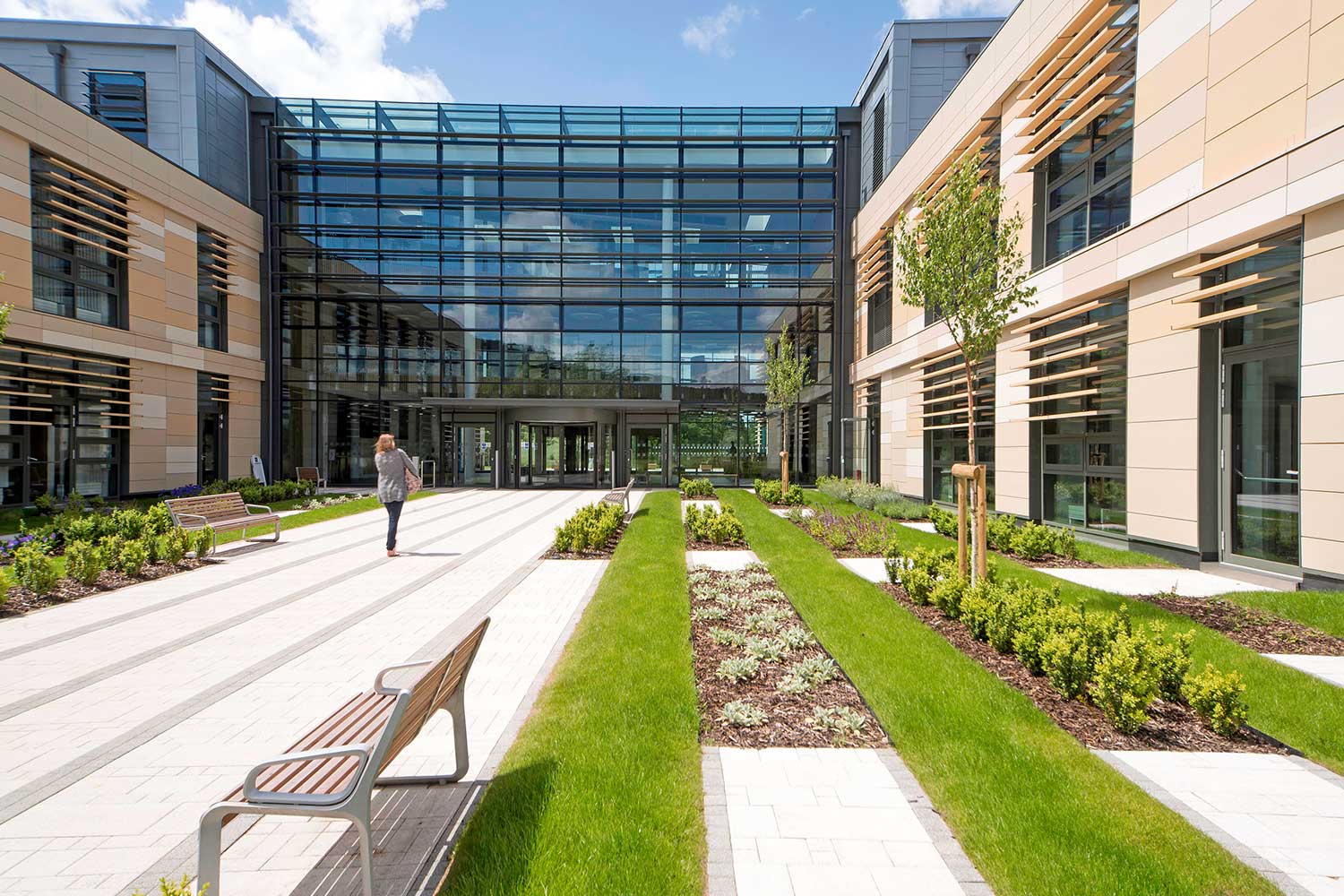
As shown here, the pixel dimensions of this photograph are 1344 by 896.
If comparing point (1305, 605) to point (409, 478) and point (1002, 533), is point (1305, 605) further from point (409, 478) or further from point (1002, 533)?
point (409, 478)

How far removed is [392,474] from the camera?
10.4 metres

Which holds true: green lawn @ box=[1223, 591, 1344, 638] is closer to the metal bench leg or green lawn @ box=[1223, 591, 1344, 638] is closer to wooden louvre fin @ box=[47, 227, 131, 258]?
the metal bench leg

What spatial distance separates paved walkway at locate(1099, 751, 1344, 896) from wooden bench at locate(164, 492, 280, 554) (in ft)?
41.9

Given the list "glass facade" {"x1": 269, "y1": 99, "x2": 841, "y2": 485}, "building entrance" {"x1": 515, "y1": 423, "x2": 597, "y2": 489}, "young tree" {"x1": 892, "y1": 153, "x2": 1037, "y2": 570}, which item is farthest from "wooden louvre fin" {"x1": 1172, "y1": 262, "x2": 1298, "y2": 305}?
"building entrance" {"x1": 515, "y1": 423, "x2": 597, "y2": 489}

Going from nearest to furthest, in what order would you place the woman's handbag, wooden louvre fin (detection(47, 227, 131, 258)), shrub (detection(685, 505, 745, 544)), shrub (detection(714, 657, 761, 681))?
shrub (detection(714, 657, 761, 681)) < the woman's handbag < shrub (detection(685, 505, 745, 544)) < wooden louvre fin (detection(47, 227, 131, 258))

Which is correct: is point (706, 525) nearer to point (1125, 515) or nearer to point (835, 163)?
point (1125, 515)

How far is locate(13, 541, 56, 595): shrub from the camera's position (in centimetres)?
712

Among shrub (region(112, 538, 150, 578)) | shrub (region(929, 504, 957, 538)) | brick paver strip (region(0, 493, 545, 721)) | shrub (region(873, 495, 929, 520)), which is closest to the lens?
brick paver strip (region(0, 493, 545, 721))

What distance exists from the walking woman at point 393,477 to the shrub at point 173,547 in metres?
2.87

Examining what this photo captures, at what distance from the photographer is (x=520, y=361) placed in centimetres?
2512

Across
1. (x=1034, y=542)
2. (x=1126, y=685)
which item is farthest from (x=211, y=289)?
(x=1126, y=685)

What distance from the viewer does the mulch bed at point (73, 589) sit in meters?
7.00

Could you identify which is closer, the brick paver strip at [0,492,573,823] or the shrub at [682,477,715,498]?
the brick paver strip at [0,492,573,823]

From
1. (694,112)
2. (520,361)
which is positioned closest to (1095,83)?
(694,112)
